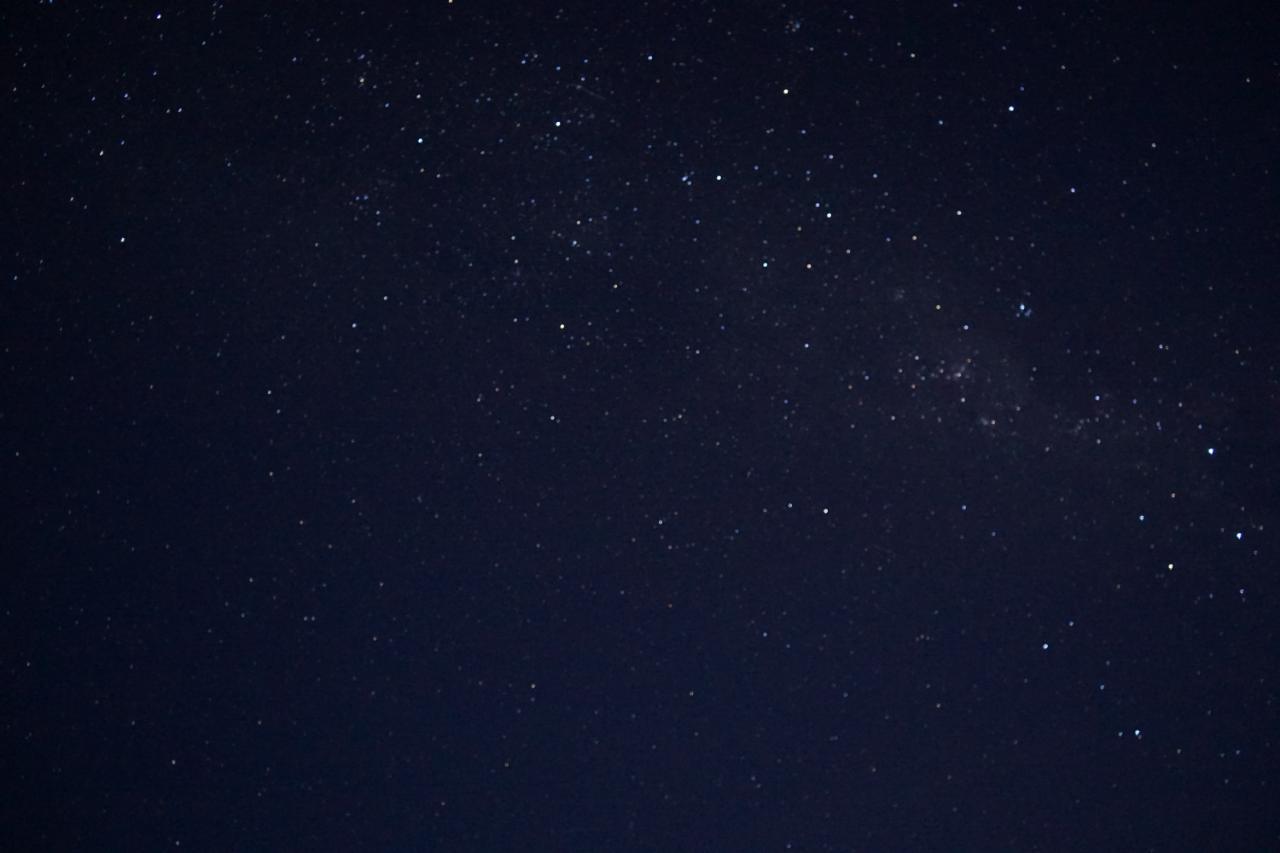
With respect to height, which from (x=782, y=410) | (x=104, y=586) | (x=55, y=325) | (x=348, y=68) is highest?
(x=348, y=68)

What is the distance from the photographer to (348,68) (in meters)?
0.91

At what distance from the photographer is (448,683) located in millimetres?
984

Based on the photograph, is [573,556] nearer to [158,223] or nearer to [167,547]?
[167,547]

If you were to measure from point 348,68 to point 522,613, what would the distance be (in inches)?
24.2

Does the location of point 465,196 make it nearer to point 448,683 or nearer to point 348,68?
point 348,68

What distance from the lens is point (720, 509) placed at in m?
0.96

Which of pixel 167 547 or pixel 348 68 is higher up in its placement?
pixel 348 68

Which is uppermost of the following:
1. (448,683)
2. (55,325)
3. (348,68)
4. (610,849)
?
(348,68)

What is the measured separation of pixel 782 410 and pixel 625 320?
0.20m

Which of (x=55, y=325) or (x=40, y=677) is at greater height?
(x=55, y=325)

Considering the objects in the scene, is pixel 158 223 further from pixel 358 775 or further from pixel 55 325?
pixel 358 775

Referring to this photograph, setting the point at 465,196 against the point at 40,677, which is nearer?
the point at 465,196

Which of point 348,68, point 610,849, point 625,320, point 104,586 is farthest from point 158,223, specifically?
point 610,849

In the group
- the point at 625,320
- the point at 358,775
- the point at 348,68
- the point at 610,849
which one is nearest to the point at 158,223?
the point at 348,68
